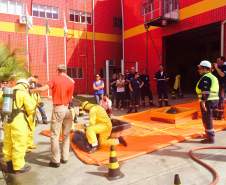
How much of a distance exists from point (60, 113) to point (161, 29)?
48.7ft

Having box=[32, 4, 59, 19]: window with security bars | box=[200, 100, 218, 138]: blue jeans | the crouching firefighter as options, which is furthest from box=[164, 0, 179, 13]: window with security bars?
the crouching firefighter

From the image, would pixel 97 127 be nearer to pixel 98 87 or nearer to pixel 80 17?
pixel 98 87

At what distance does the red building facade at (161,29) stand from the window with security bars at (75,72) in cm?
392

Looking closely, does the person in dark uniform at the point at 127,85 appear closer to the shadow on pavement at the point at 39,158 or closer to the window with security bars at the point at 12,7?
the shadow on pavement at the point at 39,158

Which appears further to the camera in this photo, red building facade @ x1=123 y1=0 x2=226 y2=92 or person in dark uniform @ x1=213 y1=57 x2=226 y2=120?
red building facade @ x1=123 y1=0 x2=226 y2=92

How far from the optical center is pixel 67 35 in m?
23.1

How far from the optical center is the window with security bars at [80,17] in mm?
23734

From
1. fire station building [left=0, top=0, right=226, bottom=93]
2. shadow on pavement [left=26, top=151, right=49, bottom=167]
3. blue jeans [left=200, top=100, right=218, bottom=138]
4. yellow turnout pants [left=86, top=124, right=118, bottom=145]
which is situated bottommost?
shadow on pavement [left=26, top=151, right=49, bottom=167]

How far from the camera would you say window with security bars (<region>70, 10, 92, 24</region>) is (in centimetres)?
2373

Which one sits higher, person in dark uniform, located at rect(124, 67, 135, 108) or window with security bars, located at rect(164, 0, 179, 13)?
window with security bars, located at rect(164, 0, 179, 13)

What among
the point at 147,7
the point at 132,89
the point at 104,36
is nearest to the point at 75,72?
the point at 104,36

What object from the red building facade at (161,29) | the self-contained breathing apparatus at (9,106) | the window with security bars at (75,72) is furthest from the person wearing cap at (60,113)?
the window with security bars at (75,72)

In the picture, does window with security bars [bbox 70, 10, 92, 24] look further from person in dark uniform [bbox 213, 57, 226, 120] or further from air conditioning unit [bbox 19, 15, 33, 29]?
person in dark uniform [bbox 213, 57, 226, 120]

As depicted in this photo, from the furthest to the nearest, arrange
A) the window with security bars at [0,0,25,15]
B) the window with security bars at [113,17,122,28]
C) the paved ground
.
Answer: the window with security bars at [113,17,122,28] → the window with security bars at [0,0,25,15] → the paved ground
